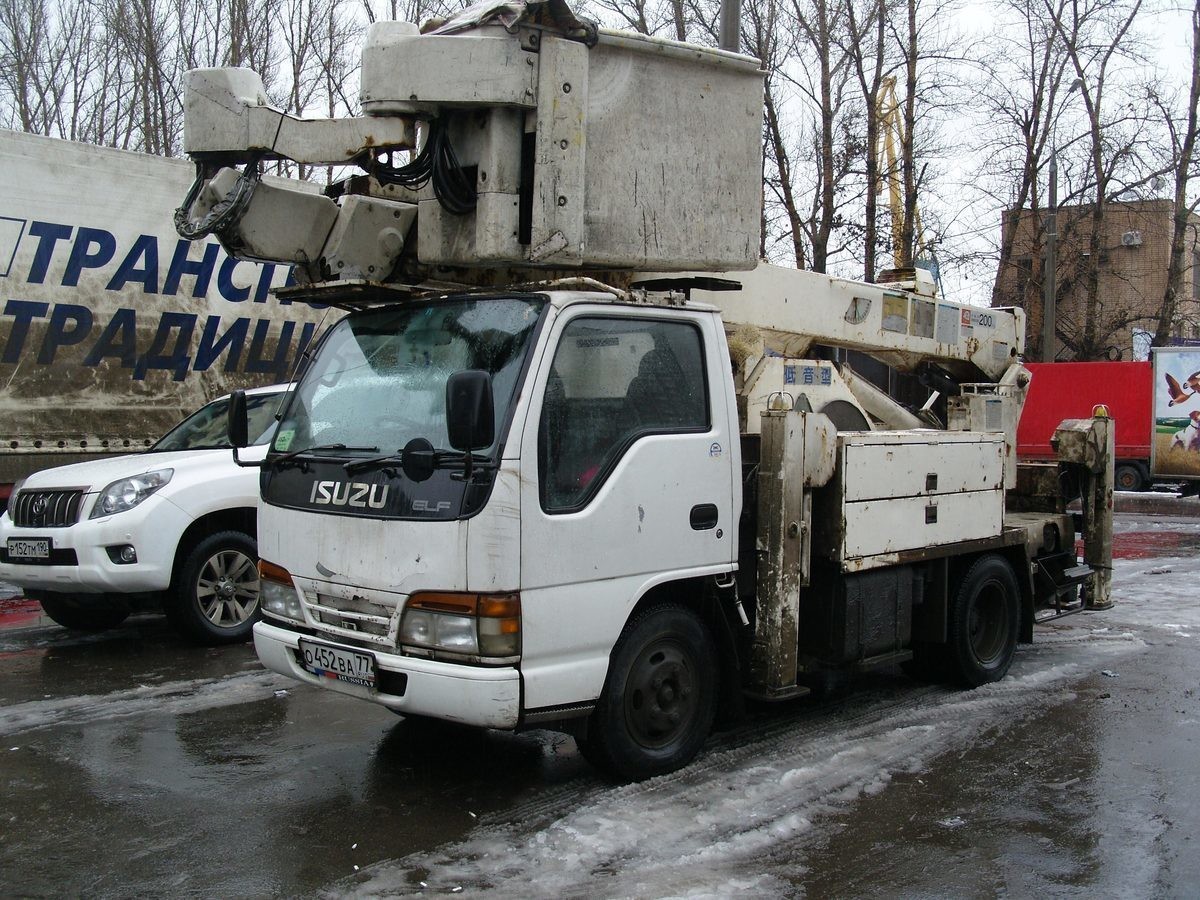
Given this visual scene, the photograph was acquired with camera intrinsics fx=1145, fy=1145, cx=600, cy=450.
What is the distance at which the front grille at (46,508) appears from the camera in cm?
786

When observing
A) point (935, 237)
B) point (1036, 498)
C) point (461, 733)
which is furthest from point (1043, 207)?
point (461, 733)

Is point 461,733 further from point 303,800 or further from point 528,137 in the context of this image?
point 528,137

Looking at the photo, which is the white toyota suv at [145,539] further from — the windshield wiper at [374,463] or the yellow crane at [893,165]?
the yellow crane at [893,165]

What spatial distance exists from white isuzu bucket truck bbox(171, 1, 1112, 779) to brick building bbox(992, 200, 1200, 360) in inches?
1057

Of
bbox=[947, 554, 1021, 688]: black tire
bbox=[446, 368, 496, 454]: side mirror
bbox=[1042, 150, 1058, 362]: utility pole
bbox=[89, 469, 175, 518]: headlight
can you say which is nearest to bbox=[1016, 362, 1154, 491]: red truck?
bbox=[1042, 150, 1058, 362]: utility pole

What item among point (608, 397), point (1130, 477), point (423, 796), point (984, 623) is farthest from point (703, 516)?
point (1130, 477)

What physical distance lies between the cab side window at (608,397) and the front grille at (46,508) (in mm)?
4588

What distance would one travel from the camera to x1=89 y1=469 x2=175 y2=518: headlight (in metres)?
7.81

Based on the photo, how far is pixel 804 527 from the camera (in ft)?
18.4

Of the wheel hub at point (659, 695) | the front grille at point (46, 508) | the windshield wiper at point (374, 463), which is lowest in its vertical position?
the wheel hub at point (659, 695)

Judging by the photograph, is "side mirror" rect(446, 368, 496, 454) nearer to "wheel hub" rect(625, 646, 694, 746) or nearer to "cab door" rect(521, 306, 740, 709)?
"cab door" rect(521, 306, 740, 709)

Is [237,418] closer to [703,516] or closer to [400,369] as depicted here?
[400,369]

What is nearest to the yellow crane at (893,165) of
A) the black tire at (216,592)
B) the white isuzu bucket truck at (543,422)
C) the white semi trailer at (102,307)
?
the white semi trailer at (102,307)

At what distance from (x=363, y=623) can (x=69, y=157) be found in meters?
7.18
